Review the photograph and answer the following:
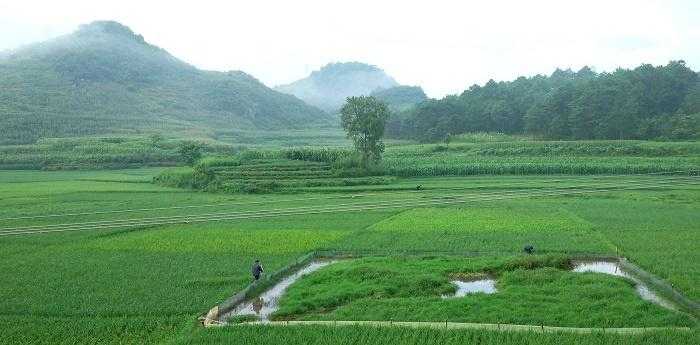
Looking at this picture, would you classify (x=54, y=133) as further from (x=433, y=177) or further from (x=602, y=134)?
(x=602, y=134)

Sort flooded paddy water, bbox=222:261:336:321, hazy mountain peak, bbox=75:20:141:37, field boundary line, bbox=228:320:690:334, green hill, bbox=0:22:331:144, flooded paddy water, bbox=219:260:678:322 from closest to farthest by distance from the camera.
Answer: field boundary line, bbox=228:320:690:334
flooded paddy water, bbox=222:261:336:321
flooded paddy water, bbox=219:260:678:322
green hill, bbox=0:22:331:144
hazy mountain peak, bbox=75:20:141:37

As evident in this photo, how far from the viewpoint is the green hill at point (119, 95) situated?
10056cm

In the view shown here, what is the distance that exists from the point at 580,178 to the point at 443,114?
44586 mm

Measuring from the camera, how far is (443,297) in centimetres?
1681

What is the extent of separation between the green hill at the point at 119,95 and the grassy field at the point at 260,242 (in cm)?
5791

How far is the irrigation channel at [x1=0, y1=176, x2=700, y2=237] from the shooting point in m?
29.9

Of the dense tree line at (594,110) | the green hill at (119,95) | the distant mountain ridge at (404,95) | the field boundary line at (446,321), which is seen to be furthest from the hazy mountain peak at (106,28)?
the field boundary line at (446,321)

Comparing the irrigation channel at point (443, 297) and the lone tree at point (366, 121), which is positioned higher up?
the lone tree at point (366, 121)

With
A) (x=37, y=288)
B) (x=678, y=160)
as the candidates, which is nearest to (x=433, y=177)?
(x=678, y=160)

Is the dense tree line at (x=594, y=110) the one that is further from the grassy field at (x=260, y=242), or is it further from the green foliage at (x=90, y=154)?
the green foliage at (x=90, y=154)

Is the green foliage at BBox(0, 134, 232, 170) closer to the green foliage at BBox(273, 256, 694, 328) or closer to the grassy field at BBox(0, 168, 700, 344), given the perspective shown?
the grassy field at BBox(0, 168, 700, 344)

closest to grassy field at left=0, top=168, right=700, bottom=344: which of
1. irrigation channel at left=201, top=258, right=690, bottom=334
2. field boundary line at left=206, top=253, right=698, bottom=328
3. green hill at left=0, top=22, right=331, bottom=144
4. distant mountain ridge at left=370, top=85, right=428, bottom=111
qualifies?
field boundary line at left=206, top=253, right=698, bottom=328

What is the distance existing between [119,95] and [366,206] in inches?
4140

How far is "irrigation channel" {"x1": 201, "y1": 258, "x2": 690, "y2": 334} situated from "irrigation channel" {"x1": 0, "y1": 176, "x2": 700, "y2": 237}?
41.0 ft
